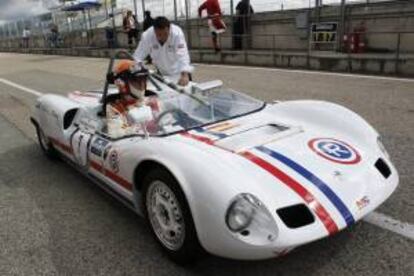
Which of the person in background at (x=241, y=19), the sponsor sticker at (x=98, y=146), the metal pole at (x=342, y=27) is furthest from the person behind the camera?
the person in background at (x=241, y=19)

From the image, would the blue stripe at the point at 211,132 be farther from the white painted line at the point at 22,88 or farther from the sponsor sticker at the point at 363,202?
the white painted line at the point at 22,88

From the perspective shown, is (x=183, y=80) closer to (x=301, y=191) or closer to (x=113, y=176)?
(x=113, y=176)

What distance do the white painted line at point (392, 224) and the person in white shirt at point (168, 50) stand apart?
3.19m

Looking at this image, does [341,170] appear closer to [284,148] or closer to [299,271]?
[284,148]

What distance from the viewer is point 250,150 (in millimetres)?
3086

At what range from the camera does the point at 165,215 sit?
310 cm

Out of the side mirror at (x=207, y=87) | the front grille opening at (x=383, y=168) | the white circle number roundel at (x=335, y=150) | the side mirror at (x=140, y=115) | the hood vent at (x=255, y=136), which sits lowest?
the front grille opening at (x=383, y=168)

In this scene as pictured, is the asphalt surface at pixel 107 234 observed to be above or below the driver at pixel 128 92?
below

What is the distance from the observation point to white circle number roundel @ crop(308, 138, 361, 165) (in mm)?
3092

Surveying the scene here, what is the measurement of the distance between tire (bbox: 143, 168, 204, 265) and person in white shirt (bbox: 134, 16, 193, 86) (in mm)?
3021

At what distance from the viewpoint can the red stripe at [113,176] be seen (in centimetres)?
345

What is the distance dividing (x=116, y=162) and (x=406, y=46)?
954 centimetres

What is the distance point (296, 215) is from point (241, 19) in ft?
44.2

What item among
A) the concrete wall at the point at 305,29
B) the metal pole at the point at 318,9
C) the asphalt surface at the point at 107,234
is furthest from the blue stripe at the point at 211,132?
the metal pole at the point at 318,9
